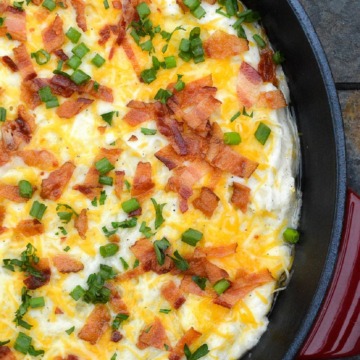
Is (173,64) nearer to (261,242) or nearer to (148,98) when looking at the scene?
(148,98)

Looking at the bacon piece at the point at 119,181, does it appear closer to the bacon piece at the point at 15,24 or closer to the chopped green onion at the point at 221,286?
the chopped green onion at the point at 221,286

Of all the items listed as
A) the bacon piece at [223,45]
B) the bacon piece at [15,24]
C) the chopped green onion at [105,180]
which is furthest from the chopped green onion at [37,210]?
the bacon piece at [223,45]

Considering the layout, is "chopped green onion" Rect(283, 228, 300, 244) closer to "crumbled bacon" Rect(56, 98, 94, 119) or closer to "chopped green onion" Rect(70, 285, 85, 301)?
"chopped green onion" Rect(70, 285, 85, 301)

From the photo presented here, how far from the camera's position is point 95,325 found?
251 cm

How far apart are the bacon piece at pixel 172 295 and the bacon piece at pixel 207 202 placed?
0.33 m

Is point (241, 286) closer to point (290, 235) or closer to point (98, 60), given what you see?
point (290, 235)

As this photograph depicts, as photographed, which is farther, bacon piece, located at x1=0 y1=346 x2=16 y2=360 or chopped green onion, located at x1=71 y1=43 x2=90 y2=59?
chopped green onion, located at x1=71 y1=43 x2=90 y2=59

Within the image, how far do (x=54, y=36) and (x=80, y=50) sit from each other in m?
0.13

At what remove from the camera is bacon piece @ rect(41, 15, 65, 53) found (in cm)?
264

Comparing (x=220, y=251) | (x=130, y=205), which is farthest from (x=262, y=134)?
(x=130, y=205)

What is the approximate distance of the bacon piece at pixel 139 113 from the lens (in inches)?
102

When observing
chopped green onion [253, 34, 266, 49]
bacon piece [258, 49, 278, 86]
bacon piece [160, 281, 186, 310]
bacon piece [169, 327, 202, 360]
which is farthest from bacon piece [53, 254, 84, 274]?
chopped green onion [253, 34, 266, 49]

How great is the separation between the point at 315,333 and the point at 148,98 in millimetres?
1248

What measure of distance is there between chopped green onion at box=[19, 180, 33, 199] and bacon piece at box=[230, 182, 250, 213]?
2.73 ft
